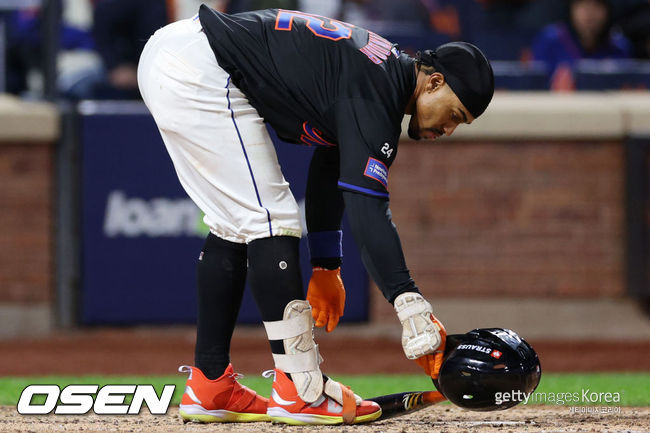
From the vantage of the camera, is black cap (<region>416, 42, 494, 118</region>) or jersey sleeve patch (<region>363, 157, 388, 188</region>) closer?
jersey sleeve patch (<region>363, 157, 388, 188</region>)

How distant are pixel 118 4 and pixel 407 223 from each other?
2.93 m

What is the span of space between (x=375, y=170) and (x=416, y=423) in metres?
1.06

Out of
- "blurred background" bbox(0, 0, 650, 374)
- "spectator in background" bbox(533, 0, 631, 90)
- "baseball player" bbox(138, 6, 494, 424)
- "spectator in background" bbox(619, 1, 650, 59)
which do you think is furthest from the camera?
"spectator in background" bbox(619, 1, 650, 59)

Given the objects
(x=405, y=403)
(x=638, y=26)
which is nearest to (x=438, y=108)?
(x=405, y=403)

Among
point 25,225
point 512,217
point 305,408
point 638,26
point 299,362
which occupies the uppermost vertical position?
point 638,26

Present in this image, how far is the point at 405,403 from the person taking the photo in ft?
13.3

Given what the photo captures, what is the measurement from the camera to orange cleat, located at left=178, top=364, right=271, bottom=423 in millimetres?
3979

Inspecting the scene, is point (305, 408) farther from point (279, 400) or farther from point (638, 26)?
point (638, 26)

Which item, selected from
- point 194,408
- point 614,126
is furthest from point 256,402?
point 614,126

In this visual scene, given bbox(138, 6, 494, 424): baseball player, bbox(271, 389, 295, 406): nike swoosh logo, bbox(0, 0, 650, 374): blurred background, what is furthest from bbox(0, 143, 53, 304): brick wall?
bbox(271, 389, 295, 406): nike swoosh logo

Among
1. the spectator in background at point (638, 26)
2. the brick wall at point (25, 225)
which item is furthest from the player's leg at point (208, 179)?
the spectator in background at point (638, 26)

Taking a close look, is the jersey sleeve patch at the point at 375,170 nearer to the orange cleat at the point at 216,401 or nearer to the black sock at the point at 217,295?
the black sock at the point at 217,295

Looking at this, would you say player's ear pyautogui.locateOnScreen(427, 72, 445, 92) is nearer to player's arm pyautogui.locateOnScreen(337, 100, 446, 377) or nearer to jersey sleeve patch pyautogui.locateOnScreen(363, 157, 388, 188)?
player's arm pyautogui.locateOnScreen(337, 100, 446, 377)

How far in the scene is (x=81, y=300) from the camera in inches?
325
